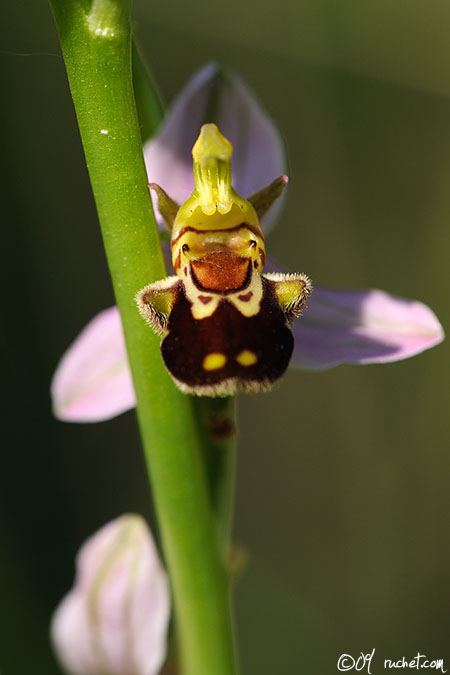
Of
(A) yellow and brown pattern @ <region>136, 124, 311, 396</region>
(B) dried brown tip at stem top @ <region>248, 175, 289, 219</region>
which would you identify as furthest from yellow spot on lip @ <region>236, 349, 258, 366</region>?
(B) dried brown tip at stem top @ <region>248, 175, 289, 219</region>

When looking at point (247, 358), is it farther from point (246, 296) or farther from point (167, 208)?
point (167, 208)

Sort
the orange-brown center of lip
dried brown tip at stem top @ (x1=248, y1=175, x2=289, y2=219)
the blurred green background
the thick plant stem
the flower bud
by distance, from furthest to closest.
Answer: the blurred green background < the flower bud < dried brown tip at stem top @ (x1=248, y1=175, x2=289, y2=219) < the orange-brown center of lip < the thick plant stem

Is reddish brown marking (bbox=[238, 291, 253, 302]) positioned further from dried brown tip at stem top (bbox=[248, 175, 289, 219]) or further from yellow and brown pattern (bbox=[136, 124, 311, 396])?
dried brown tip at stem top (bbox=[248, 175, 289, 219])

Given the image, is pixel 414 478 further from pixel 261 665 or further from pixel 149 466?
pixel 149 466

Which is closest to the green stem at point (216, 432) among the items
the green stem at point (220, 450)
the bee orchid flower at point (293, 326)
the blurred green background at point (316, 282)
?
the green stem at point (220, 450)

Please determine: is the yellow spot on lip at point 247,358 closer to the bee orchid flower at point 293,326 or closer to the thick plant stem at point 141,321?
the thick plant stem at point 141,321

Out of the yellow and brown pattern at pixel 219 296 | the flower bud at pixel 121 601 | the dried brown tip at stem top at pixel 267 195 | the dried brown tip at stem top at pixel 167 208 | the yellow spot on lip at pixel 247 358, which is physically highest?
the dried brown tip at stem top at pixel 267 195
